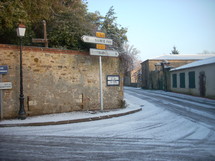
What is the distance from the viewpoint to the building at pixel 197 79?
51.2 ft

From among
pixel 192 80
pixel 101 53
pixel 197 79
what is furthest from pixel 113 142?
pixel 192 80

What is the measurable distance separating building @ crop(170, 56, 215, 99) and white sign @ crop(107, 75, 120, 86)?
32.6ft

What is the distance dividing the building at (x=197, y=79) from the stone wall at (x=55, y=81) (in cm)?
1038

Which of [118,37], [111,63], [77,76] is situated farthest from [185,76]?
[77,76]

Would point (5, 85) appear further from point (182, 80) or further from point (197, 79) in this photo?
point (182, 80)

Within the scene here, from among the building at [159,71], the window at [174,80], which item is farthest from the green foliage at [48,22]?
the building at [159,71]

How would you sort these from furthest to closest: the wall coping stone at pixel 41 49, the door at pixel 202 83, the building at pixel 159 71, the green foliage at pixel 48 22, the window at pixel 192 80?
the building at pixel 159 71 → the window at pixel 192 80 → the door at pixel 202 83 → the green foliage at pixel 48 22 → the wall coping stone at pixel 41 49

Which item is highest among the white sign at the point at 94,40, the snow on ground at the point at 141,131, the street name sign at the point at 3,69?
the white sign at the point at 94,40

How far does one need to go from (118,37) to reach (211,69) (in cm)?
889

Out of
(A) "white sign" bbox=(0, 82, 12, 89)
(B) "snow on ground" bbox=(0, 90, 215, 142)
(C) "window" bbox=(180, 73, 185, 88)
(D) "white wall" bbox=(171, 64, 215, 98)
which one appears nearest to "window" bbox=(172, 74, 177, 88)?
(D) "white wall" bbox=(171, 64, 215, 98)

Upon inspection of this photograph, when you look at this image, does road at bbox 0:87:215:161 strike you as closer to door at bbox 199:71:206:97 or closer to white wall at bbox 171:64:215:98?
white wall at bbox 171:64:215:98

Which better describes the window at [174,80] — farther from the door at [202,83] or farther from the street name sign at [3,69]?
the street name sign at [3,69]

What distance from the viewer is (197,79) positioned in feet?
58.1

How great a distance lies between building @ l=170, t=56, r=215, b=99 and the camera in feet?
51.2
